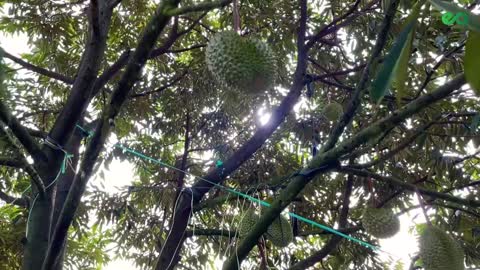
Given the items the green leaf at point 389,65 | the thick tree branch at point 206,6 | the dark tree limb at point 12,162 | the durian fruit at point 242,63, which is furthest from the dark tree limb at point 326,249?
the green leaf at point 389,65

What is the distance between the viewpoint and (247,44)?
132cm

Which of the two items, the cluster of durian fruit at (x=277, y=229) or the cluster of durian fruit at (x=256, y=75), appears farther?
the cluster of durian fruit at (x=277, y=229)

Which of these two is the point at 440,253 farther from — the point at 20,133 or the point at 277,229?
the point at 20,133

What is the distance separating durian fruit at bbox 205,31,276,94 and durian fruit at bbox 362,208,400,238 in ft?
1.88

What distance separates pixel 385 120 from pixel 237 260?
461 millimetres

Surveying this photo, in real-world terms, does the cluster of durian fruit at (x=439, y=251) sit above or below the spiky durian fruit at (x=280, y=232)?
below

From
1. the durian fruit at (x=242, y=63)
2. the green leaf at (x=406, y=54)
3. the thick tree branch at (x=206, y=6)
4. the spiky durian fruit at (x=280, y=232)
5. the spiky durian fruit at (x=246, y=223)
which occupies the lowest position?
the green leaf at (x=406, y=54)

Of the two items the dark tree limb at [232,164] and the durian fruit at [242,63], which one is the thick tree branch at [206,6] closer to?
the durian fruit at [242,63]

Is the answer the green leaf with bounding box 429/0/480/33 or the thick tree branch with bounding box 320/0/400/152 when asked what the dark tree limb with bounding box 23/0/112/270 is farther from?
the green leaf with bounding box 429/0/480/33

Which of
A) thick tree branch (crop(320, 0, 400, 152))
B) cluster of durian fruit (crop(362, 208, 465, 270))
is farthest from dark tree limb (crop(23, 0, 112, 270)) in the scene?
cluster of durian fruit (crop(362, 208, 465, 270))

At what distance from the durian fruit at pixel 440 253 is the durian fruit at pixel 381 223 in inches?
5.7

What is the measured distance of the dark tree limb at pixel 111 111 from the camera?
3.27 ft

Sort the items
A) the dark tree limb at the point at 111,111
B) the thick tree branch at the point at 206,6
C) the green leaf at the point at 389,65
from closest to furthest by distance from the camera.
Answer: the green leaf at the point at 389,65 < the thick tree branch at the point at 206,6 < the dark tree limb at the point at 111,111

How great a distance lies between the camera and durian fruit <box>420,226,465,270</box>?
1.39 meters
